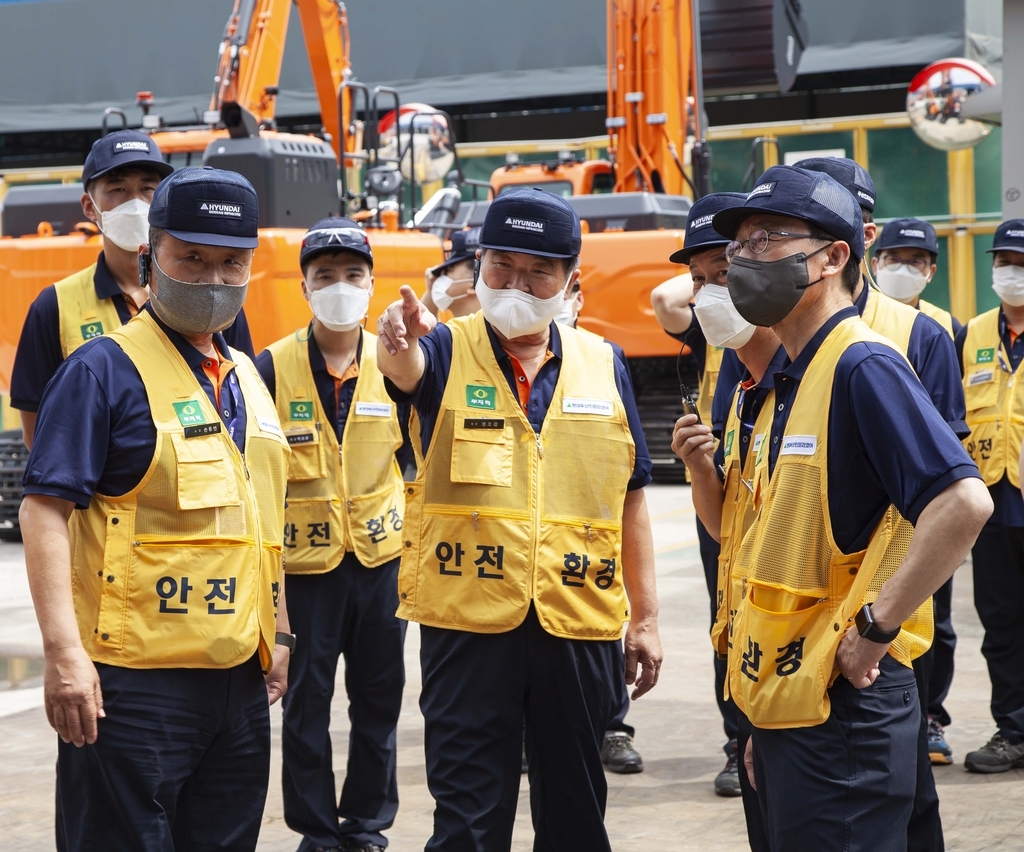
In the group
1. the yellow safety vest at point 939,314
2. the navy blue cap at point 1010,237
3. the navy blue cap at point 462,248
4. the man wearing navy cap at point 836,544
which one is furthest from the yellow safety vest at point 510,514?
the navy blue cap at point 1010,237

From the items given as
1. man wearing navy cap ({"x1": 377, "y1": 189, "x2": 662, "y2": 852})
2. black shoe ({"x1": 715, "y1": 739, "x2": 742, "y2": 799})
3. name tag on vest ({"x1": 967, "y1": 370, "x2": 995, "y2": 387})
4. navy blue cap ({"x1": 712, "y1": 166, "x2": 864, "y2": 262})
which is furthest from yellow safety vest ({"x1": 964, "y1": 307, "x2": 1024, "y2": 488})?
navy blue cap ({"x1": 712, "y1": 166, "x2": 864, "y2": 262})

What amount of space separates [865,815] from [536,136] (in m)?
23.9

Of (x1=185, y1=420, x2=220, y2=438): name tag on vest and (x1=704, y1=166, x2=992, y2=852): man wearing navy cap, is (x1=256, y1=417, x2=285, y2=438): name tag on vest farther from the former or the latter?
(x1=704, y1=166, x2=992, y2=852): man wearing navy cap

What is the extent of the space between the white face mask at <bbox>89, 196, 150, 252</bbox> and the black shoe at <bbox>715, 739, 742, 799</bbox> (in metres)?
3.10

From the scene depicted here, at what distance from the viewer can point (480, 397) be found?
400cm

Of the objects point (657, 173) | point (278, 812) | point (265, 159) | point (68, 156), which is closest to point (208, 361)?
point (278, 812)

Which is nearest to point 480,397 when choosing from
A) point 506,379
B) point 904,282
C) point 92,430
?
point 506,379

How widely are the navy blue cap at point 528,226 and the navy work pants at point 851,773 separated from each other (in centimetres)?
160

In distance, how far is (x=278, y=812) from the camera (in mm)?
5637

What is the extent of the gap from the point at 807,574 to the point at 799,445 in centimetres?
28

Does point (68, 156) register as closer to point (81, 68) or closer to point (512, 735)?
point (81, 68)

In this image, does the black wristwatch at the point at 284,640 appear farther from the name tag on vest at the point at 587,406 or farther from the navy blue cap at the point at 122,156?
the navy blue cap at the point at 122,156

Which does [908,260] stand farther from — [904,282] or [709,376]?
[709,376]

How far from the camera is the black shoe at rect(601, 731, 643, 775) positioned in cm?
609
